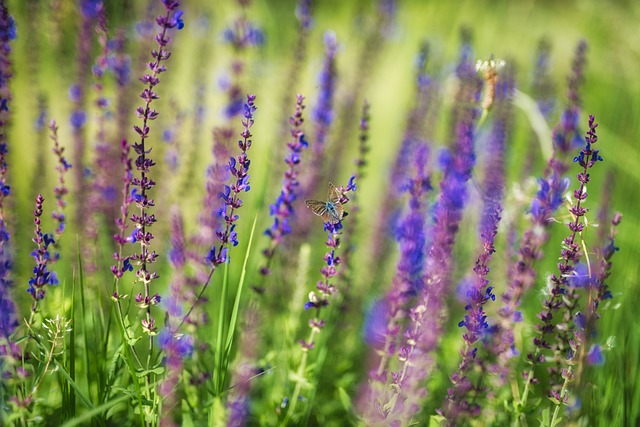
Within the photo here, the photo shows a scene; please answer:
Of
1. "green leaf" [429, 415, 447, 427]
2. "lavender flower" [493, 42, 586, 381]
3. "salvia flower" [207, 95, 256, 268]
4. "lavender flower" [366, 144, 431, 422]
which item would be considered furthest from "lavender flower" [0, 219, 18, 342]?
"lavender flower" [493, 42, 586, 381]

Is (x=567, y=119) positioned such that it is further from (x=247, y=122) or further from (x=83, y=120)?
(x=83, y=120)

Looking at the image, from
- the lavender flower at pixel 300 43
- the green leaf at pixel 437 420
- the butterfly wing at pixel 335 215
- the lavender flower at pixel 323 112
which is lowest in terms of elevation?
the green leaf at pixel 437 420

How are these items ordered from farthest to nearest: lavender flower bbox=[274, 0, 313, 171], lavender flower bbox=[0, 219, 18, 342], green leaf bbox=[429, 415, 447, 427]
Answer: lavender flower bbox=[274, 0, 313, 171]
green leaf bbox=[429, 415, 447, 427]
lavender flower bbox=[0, 219, 18, 342]

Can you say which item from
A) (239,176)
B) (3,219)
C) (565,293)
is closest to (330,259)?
(239,176)

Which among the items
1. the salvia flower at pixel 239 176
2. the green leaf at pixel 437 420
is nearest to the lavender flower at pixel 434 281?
the green leaf at pixel 437 420

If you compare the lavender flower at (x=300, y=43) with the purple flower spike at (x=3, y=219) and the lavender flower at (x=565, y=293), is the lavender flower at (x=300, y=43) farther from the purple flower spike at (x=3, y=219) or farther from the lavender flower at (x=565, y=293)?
the lavender flower at (x=565, y=293)

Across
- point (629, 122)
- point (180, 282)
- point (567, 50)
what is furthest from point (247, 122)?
point (567, 50)

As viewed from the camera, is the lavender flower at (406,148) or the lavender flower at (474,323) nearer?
the lavender flower at (474,323)

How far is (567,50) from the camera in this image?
343 inches

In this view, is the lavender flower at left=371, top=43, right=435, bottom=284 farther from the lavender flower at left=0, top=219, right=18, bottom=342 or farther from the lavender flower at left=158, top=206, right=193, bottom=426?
the lavender flower at left=0, top=219, right=18, bottom=342

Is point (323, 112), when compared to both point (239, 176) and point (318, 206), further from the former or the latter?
point (239, 176)

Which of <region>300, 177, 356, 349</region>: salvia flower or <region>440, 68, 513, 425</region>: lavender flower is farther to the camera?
<region>300, 177, 356, 349</region>: salvia flower

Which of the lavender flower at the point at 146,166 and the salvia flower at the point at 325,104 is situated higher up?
the salvia flower at the point at 325,104

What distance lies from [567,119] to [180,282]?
1.80 metres
